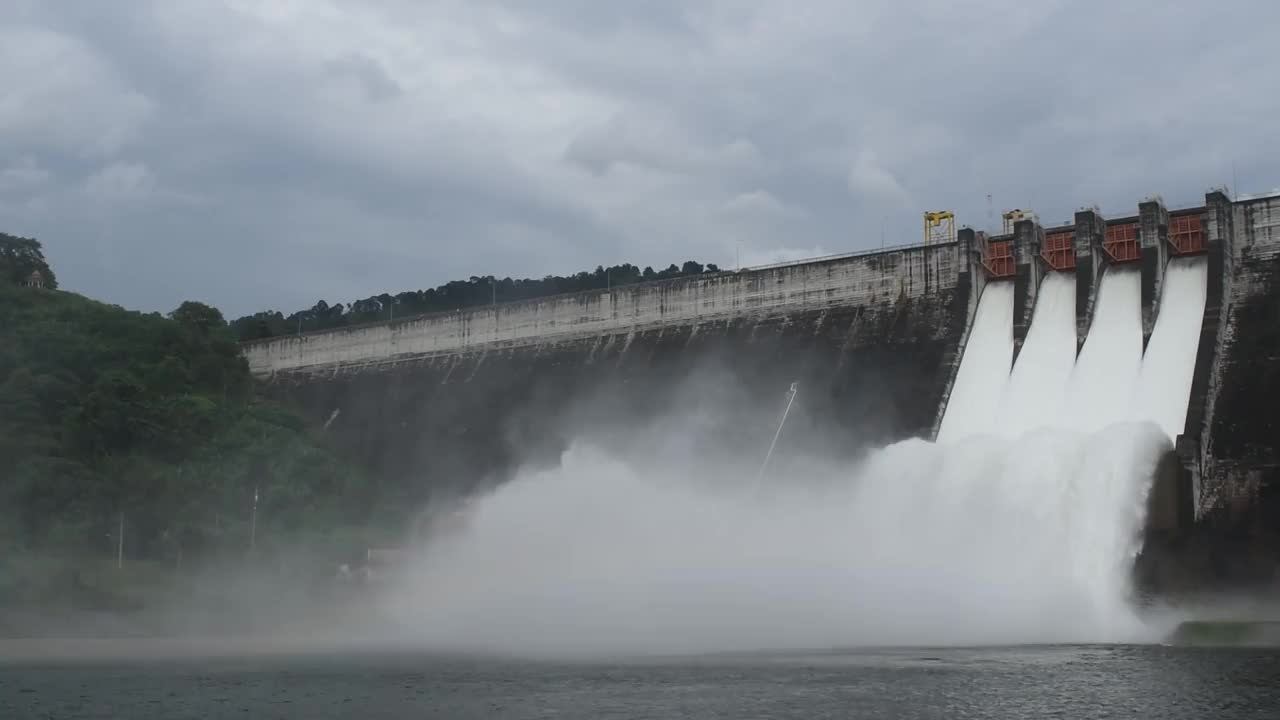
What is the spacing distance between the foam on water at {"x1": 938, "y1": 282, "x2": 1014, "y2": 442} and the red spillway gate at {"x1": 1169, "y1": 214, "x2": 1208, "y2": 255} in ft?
22.1

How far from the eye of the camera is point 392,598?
50500 mm

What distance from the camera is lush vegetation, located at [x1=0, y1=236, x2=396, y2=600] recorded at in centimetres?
5659

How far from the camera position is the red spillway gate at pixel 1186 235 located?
50.2m

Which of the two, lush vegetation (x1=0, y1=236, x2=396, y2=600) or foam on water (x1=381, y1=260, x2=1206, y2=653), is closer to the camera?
foam on water (x1=381, y1=260, x2=1206, y2=653)

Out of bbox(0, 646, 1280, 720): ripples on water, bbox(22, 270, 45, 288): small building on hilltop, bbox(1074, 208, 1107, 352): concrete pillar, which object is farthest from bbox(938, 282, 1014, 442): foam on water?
bbox(22, 270, 45, 288): small building on hilltop

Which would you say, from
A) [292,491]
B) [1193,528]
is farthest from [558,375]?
[1193,528]

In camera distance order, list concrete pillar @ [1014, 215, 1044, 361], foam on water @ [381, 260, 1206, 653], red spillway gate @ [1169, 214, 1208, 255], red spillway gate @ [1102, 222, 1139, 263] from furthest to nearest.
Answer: concrete pillar @ [1014, 215, 1044, 361]
red spillway gate @ [1102, 222, 1139, 263]
red spillway gate @ [1169, 214, 1208, 255]
foam on water @ [381, 260, 1206, 653]

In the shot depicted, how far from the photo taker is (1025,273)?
5303 cm

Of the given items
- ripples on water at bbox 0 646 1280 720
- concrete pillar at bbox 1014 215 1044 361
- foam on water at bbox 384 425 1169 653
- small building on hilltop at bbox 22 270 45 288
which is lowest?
ripples on water at bbox 0 646 1280 720

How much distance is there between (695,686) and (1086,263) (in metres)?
30.0

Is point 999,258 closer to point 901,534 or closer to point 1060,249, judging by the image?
point 1060,249

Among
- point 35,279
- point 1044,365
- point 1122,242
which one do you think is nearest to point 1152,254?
point 1122,242

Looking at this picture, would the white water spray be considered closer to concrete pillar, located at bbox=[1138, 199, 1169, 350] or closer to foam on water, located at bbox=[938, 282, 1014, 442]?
foam on water, located at bbox=[938, 282, 1014, 442]

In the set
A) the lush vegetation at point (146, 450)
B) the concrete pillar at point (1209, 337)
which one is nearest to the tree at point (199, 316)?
the lush vegetation at point (146, 450)
